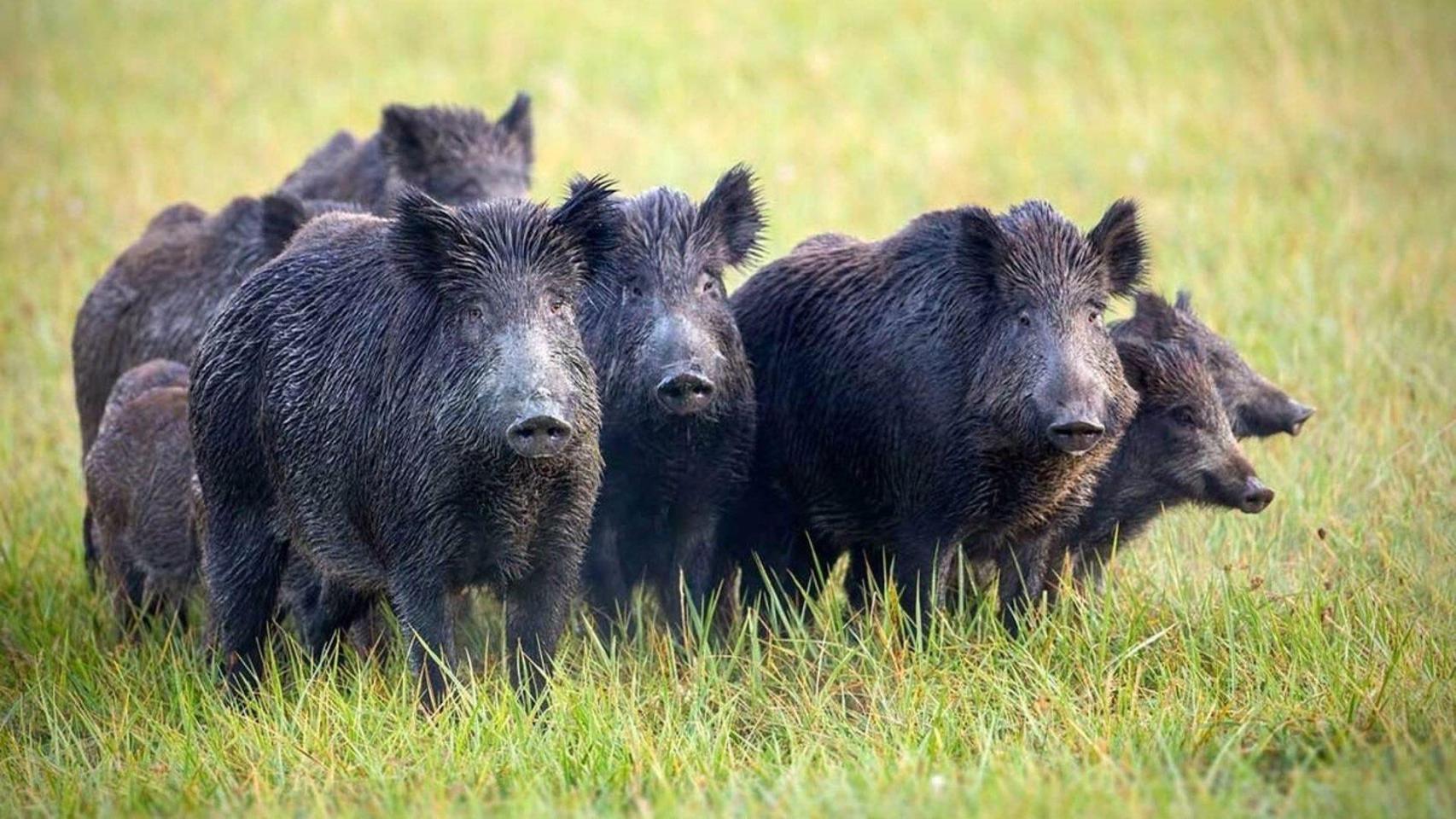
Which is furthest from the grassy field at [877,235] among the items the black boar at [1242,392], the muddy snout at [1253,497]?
the black boar at [1242,392]

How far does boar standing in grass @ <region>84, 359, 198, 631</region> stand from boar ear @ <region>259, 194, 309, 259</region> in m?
0.75

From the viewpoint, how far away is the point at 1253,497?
6.39m

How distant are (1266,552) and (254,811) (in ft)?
11.9

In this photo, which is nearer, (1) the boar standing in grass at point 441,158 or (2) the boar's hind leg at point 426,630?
(2) the boar's hind leg at point 426,630

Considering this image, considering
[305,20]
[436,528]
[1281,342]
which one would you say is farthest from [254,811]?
[305,20]

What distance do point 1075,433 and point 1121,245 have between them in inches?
33.6

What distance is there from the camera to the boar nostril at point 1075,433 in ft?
18.7

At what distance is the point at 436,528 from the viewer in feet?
17.9

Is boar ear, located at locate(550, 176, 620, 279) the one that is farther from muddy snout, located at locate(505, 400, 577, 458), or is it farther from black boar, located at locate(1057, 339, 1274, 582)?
black boar, located at locate(1057, 339, 1274, 582)

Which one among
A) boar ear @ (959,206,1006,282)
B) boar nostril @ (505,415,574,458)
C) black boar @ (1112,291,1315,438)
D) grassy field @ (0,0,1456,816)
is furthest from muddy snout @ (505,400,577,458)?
black boar @ (1112,291,1315,438)

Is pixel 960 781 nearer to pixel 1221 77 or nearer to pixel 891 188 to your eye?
pixel 891 188

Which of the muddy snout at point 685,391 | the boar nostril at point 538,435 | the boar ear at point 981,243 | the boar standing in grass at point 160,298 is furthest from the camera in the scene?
the boar standing in grass at point 160,298

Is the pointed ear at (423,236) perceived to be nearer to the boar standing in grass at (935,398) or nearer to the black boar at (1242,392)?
the boar standing in grass at (935,398)

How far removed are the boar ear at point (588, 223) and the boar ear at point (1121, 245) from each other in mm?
1521
